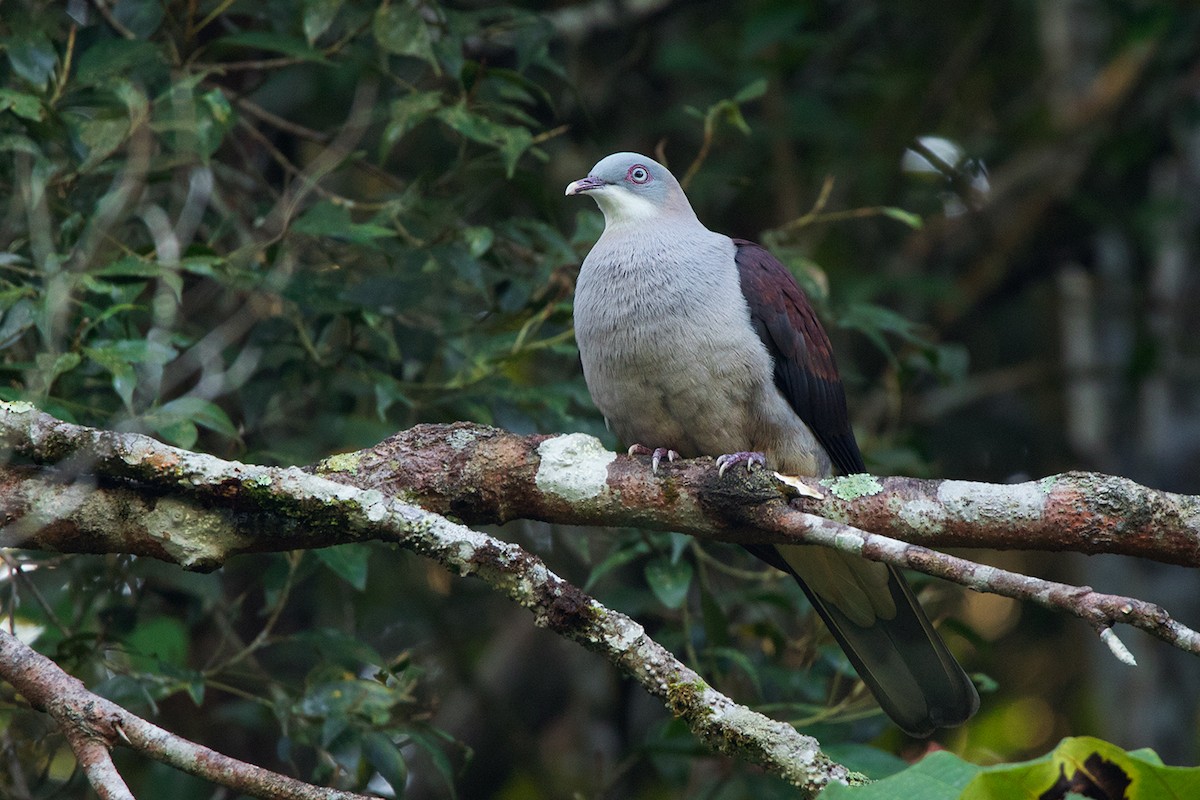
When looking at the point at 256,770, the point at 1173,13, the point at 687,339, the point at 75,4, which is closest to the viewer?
the point at 256,770

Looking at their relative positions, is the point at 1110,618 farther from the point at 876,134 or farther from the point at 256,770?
the point at 876,134

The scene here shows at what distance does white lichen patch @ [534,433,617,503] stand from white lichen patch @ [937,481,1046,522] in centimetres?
75

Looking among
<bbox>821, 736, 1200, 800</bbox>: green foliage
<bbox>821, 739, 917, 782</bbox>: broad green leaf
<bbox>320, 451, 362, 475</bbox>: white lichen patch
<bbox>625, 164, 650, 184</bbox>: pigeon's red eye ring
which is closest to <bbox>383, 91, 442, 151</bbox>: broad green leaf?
<bbox>625, 164, 650, 184</bbox>: pigeon's red eye ring

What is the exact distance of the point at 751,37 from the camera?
5.19 m

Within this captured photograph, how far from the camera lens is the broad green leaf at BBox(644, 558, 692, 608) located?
3.63 m

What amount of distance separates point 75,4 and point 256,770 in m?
2.95

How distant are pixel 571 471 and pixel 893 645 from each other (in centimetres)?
134

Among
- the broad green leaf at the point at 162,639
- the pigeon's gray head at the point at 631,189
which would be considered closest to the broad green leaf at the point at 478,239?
the pigeon's gray head at the point at 631,189

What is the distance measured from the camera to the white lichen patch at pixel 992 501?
2.56 meters

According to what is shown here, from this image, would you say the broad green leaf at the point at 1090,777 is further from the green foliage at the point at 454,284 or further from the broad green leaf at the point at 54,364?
the broad green leaf at the point at 54,364

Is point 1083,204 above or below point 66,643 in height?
above

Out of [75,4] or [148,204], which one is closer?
[148,204]

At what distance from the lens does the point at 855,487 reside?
2.71 m

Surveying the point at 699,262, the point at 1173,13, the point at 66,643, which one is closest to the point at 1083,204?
the point at 1173,13
